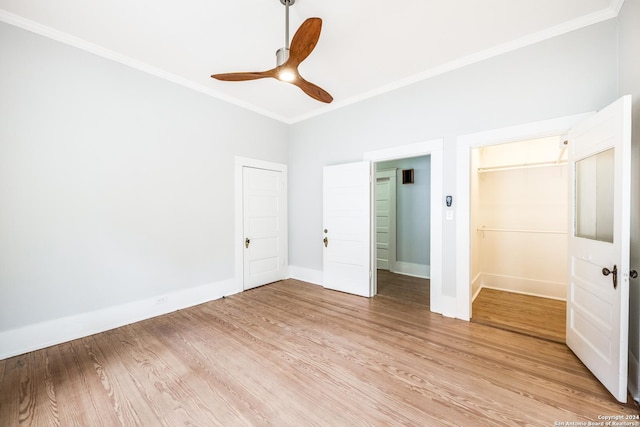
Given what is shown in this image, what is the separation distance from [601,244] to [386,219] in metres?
3.79

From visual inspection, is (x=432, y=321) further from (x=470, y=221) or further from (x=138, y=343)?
(x=138, y=343)

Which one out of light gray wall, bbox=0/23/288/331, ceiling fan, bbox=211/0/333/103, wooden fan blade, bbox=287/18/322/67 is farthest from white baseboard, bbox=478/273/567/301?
light gray wall, bbox=0/23/288/331

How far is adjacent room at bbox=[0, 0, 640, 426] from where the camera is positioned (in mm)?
1747

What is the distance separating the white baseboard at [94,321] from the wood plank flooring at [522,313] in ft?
11.9

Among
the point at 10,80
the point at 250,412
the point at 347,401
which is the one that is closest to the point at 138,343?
the point at 250,412

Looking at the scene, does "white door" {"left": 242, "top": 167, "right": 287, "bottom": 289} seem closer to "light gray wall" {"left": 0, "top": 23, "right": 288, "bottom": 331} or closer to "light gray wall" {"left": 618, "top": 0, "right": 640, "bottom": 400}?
"light gray wall" {"left": 0, "top": 23, "right": 288, "bottom": 331}

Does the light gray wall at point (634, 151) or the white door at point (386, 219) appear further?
the white door at point (386, 219)

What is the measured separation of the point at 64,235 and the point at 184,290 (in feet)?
4.58

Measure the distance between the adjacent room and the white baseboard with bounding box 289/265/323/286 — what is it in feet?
1.32

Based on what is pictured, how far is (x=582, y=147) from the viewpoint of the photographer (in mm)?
2104

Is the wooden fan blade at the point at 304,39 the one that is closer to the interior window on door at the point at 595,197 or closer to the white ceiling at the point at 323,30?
the white ceiling at the point at 323,30

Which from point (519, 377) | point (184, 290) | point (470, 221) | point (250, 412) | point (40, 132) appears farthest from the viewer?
point (184, 290)

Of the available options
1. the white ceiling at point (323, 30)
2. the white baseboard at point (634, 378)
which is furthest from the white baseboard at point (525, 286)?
the white ceiling at point (323, 30)

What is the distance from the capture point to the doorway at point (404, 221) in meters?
4.97
